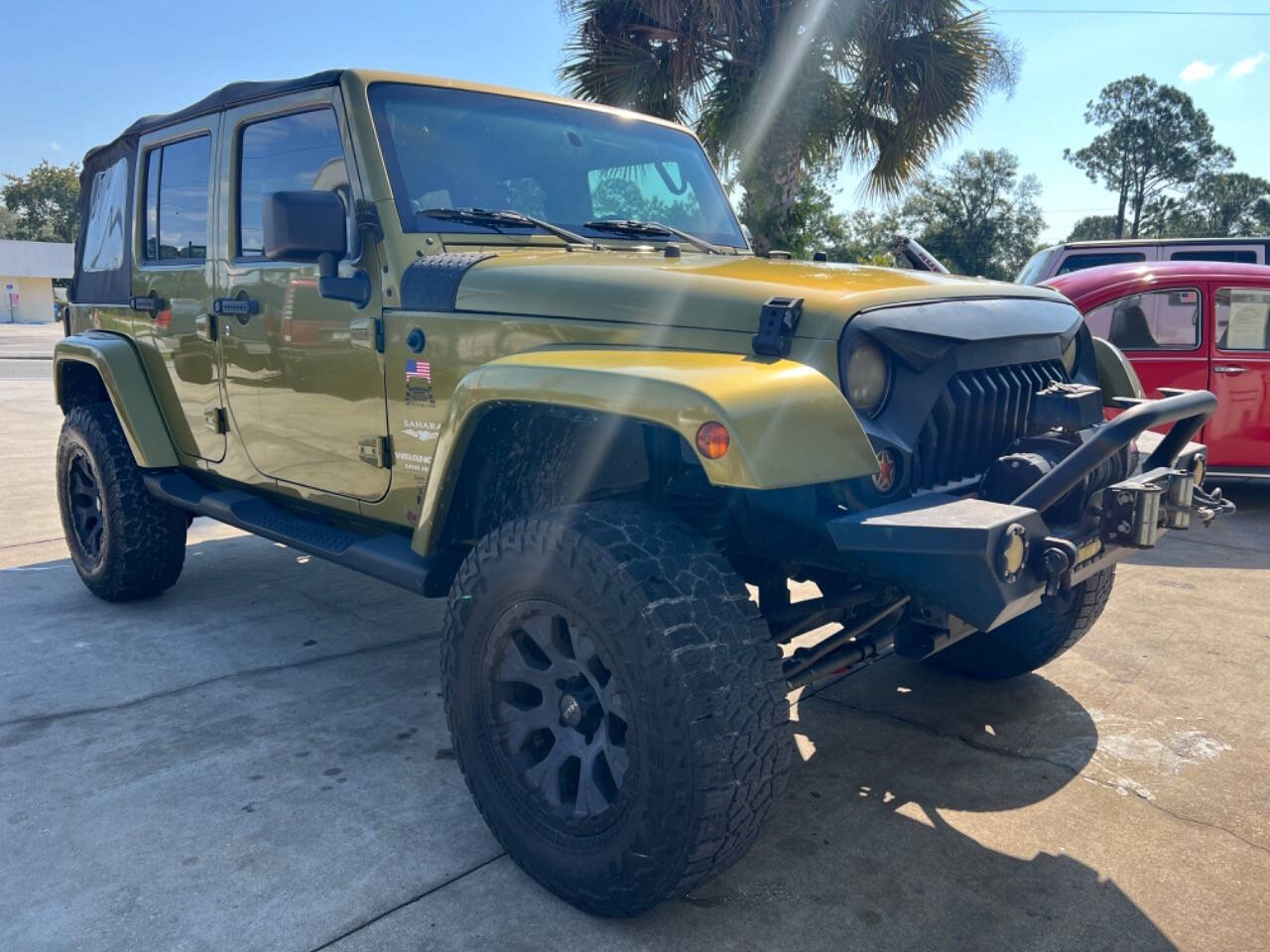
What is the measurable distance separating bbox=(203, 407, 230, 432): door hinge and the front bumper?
2.64 metres

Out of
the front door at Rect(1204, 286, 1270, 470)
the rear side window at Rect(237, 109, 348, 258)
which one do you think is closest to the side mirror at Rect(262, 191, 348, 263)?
the rear side window at Rect(237, 109, 348, 258)

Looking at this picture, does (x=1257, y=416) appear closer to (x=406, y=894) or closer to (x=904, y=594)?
(x=904, y=594)

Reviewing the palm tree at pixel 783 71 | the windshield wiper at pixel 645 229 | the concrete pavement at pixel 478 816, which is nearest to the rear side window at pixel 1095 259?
the palm tree at pixel 783 71

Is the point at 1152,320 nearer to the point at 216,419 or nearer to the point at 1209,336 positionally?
the point at 1209,336

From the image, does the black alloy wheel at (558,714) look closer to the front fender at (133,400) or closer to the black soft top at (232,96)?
the black soft top at (232,96)

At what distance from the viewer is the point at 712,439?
2049mm

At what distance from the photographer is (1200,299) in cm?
707

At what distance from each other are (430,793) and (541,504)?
3.00 feet

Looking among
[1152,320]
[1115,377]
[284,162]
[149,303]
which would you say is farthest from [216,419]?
[1152,320]

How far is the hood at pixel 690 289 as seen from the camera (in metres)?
2.39

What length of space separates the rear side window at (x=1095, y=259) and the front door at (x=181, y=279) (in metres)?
8.82

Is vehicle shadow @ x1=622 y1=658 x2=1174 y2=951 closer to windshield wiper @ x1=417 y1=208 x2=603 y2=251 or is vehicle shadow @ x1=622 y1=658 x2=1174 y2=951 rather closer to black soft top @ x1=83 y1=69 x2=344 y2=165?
windshield wiper @ x1=417 y1=208 x2=603 y2=251

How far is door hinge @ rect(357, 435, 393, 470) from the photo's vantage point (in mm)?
3137

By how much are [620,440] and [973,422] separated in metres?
0.88
